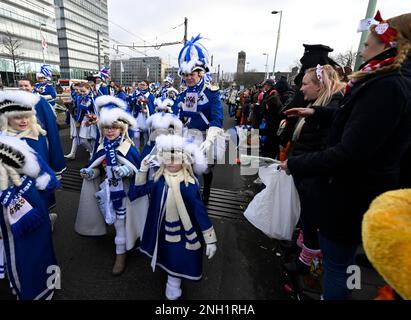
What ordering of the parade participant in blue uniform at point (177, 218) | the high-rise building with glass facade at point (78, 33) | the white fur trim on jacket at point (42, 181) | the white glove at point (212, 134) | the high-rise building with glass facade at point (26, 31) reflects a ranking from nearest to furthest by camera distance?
the white fur trim on jacket at point (42, 181) < the parade participant in blue uniform at point (177, 218) < the white glove at point (212, 134) < the high-rise building with glass facade at point (26, 31) < the high-rise building with glass facade at point (78, 33)

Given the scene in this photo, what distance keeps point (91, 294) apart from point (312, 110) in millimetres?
2556

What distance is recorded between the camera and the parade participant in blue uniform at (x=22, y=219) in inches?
68.8

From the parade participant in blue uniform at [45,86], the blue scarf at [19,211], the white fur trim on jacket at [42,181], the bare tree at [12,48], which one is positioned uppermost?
the bare tree at [12,48]

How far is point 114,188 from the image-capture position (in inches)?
100

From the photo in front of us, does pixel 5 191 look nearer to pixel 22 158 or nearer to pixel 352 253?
pixel 22 158

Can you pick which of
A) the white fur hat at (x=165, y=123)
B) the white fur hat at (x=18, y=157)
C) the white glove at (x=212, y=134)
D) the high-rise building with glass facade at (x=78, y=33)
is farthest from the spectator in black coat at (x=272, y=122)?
the high-rise building with glass facade at (x=78, y=33)

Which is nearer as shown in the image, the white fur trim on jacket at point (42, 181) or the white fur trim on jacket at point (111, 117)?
the white fur trim on jacket at point (42, 181)

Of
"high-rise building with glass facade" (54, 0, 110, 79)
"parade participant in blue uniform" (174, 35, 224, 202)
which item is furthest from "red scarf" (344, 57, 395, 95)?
"high-rise building with glass facade" (54, 0, 110, 79)

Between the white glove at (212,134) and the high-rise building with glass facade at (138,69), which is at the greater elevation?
the high-rise building with glass facade at (138,69)

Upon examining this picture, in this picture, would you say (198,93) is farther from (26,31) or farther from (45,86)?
(26,31)

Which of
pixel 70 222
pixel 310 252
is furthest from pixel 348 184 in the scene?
pixel 70 222

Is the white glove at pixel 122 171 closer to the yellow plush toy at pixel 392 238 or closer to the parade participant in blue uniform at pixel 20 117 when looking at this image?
the parade participant in blue uniform at pixel 20 117

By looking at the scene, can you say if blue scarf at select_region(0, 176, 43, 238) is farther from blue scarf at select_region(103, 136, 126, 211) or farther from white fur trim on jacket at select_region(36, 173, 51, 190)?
blue scarf at select_region(103, 136, 126, 211)

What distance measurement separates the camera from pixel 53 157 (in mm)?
3061
